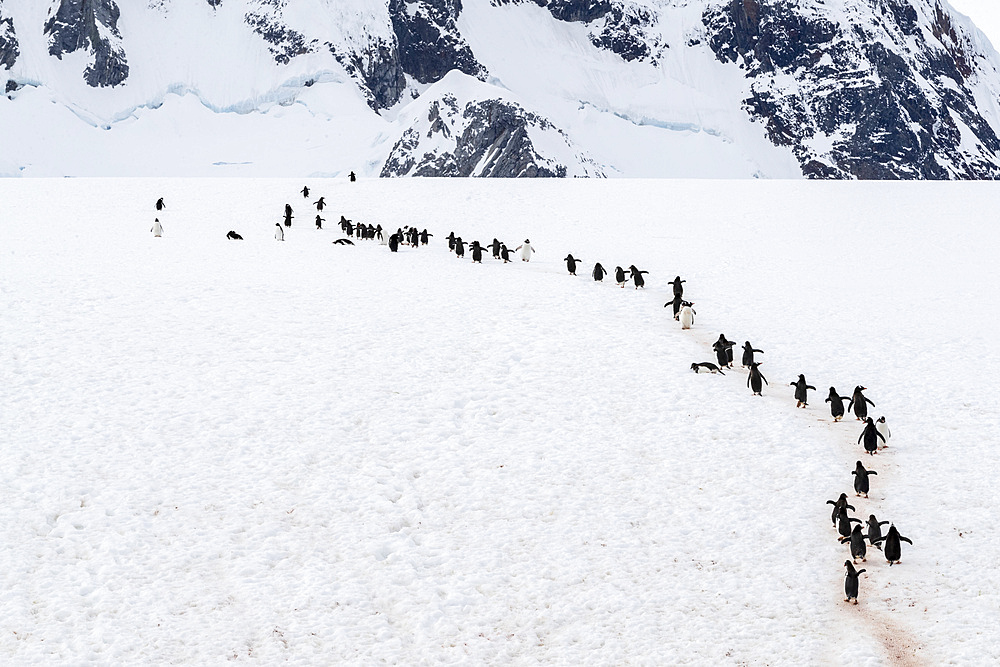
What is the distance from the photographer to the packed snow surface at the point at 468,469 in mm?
12047

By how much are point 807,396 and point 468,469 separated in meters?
7.94

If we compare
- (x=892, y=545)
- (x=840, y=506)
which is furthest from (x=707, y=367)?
(x=892, y=545)

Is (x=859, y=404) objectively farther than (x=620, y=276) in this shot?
No

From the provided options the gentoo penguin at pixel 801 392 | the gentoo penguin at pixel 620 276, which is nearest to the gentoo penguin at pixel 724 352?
the gentoo penguin at pixel 801 392

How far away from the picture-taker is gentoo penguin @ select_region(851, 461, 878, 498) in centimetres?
1510

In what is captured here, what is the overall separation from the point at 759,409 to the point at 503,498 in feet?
21.1

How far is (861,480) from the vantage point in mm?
15156

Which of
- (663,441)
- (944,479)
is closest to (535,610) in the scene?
(663,441)

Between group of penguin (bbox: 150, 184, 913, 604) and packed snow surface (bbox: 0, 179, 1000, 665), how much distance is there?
1.06 ft

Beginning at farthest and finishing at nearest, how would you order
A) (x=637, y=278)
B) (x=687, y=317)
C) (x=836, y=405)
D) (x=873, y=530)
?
(x=637, y=278), (x=687, y=317), (x=836, y=405), (x=873, y=530)

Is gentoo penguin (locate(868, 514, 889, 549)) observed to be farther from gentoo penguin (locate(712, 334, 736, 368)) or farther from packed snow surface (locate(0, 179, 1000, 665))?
gentoo penguin (locate(712, 334, 736, 368))

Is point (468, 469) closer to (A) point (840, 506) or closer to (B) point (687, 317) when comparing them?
(A) point (840, 506)

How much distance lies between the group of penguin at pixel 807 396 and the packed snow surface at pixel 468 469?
1.06 ft

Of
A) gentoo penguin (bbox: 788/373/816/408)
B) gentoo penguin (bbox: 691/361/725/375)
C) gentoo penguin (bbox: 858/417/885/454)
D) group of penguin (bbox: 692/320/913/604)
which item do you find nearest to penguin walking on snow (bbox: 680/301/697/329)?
group of penguin (bbox: 692/320/913/604)
